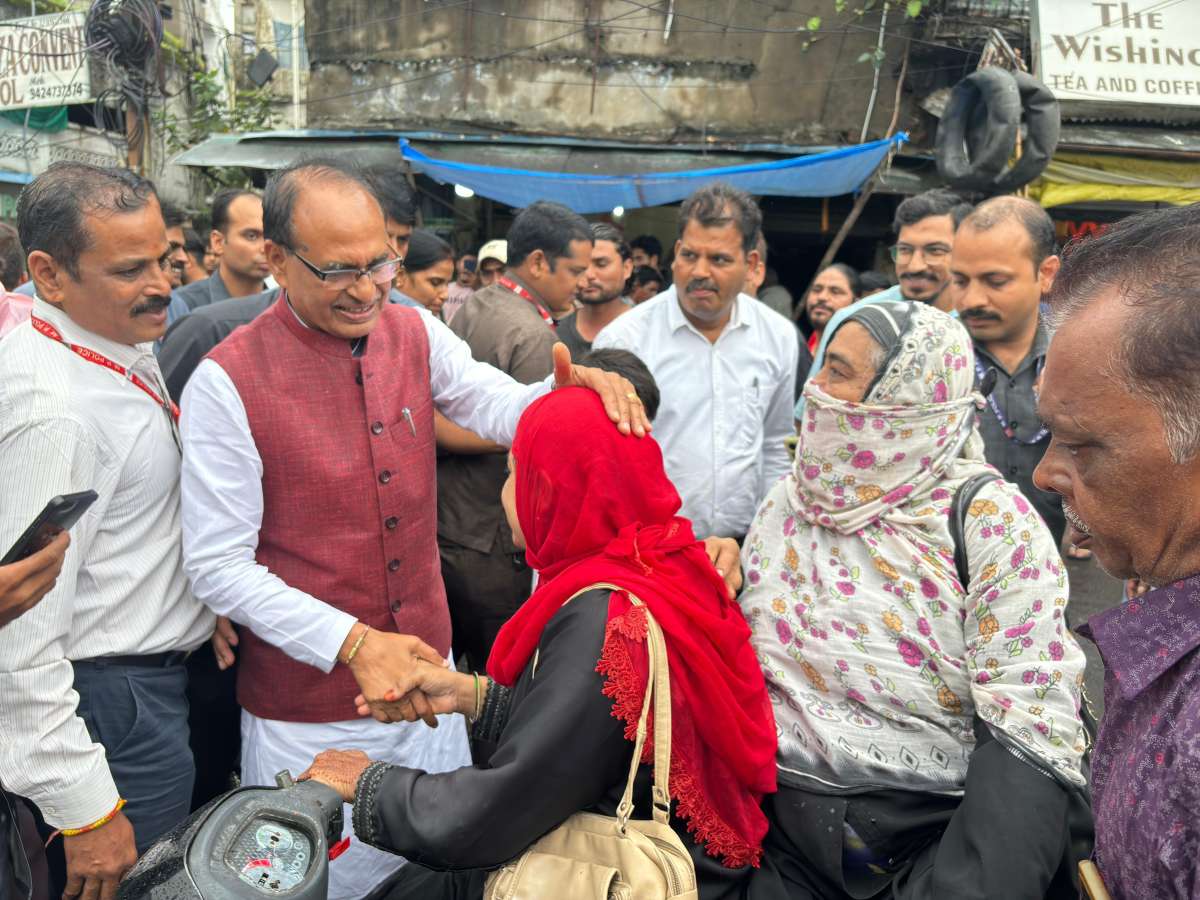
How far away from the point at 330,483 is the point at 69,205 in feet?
2.87

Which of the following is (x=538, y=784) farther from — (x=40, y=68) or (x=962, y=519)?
(x=40, y=68)

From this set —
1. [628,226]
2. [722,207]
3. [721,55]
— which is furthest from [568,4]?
[722,207]

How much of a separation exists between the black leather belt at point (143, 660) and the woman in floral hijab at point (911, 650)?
57.3 inches

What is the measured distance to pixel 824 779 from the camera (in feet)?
6.02

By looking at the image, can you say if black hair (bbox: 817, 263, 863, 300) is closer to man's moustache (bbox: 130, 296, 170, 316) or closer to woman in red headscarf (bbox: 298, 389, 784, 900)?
woman in red headscarf (bbox: 298, 389, 784, 900)

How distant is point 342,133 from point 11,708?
9.59m

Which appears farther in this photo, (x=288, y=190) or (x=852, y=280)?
(x=852, y=280)

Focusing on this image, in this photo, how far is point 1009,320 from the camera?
317 centimetres

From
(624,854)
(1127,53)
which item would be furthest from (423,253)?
(1127,53)

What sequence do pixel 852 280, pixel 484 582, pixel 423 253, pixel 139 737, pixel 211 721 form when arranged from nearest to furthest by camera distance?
pixel 139 737, pixel 211 721, pixel 484 582, pixel 423 253, pixel 852 280

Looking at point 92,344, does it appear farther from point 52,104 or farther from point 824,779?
point 52,104

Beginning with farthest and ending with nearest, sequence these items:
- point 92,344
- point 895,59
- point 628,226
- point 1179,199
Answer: point 628,226
point 895,59
point 1179,199
point 92,344

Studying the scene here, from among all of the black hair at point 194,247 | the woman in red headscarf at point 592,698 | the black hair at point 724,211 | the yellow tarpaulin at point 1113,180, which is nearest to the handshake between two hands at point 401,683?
the woman in red headscarf at point 592,698

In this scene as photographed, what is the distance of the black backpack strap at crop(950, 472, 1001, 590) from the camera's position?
1853 millimetres
